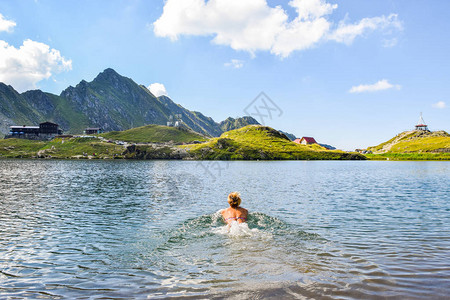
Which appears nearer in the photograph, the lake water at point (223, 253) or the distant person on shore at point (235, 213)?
the lake water at point (223, 253)

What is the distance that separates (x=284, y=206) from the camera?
1534 inches

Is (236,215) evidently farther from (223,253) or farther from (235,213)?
(223,253)

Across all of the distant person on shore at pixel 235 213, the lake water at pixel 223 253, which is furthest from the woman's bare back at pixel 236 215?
the lake water at pixel 223 253

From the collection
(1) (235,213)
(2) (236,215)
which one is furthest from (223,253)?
(1) (235,213)

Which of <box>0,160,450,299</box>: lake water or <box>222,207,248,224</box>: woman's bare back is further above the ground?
<box>222,207,248,224</box>: woman's bare back

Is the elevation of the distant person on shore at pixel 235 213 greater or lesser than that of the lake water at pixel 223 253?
greater

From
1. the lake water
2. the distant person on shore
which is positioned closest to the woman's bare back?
the distant person on shore

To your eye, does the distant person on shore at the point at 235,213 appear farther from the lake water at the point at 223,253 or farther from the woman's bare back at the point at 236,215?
the lake water at the point at 223,253

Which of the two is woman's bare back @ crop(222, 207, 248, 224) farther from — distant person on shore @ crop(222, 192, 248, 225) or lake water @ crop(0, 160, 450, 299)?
lake water @ crop(0, 160, 450, 299)

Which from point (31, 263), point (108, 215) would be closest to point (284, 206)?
point (108, 215)

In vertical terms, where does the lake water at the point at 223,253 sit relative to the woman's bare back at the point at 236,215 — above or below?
below

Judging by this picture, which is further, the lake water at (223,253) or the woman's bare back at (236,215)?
the woman's bare back at (236,215)

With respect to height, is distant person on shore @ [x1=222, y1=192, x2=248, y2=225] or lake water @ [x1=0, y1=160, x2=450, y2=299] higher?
distant person on shore @ [x1=222, y1=192, x2=248, y2=225]

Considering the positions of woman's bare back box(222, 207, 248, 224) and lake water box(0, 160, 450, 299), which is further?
woman's bare back box(222, 207, 248, 224)
